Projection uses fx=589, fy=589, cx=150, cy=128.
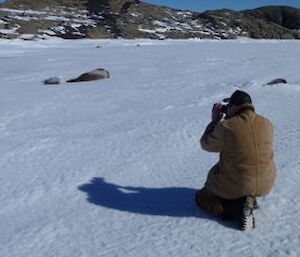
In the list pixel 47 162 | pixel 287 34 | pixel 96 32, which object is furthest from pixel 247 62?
pixel 287 34

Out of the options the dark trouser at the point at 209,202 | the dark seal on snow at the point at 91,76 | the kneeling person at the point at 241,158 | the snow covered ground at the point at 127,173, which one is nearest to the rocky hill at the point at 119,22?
the dark seal on snow at the point at 91,76

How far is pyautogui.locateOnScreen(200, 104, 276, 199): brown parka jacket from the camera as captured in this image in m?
3.61

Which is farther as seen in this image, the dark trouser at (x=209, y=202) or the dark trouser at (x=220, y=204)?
the dark trouser at (x=209, y=202)

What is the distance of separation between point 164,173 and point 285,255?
70.5 inches

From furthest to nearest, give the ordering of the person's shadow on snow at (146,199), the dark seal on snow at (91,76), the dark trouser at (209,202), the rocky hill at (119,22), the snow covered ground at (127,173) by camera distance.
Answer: the rocky hill at (119,22), the dark seal on snow at (91,76), the person's shadow on snow at (146,199), the dark trouser at (209,202), the snow covered ground at (127,173)

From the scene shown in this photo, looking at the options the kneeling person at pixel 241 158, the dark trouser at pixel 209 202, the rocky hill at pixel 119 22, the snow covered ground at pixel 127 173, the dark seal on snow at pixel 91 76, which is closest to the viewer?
the snow covered ground at pixel 127 173

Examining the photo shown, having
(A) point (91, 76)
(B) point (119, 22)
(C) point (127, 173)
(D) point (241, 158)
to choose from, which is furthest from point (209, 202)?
(B) point (119, 22)

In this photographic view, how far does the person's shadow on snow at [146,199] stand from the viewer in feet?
12.9

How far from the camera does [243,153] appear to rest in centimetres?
361

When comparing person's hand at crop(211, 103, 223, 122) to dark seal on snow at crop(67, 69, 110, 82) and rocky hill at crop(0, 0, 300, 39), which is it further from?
rocky hill at crop(0, 0, 300, 39)

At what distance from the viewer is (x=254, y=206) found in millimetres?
3811

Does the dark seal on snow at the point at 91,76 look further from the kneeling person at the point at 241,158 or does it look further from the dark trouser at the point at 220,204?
the kneeling person at the point at 241,158

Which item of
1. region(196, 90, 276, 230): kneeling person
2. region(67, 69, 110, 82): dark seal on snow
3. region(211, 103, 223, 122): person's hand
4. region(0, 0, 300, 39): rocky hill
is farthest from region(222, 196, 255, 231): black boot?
region(0, 0, 300, 39): rocky hill

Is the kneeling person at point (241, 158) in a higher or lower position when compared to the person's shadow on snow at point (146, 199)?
higher
